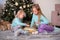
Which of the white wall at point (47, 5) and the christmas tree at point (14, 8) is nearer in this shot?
the christmas tree at point (14, 8)

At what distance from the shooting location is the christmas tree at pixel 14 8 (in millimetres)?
3482

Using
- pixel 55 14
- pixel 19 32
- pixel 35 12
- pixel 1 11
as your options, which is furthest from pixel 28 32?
pixel 1 11

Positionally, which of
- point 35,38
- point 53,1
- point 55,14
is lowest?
point 35,38

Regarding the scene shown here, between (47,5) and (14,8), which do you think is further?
(47,5)

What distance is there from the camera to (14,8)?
3.49m

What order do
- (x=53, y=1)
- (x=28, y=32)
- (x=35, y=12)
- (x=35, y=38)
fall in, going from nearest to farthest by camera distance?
(x=35, y=38)
(x=28, y=32)
(x=35, y=12)
(x=53, y=1)

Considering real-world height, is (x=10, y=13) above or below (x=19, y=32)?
above

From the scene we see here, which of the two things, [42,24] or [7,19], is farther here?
[7,19]

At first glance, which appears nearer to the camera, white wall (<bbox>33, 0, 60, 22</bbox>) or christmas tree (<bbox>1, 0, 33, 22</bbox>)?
christmas tree (<bbox>1, 0, 33, 22</bbox>)

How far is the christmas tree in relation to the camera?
3482 mm

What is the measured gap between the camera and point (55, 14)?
3.33 metres

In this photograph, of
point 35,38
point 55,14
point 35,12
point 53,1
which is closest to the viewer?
point 35,38

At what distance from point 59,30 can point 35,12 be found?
396mm

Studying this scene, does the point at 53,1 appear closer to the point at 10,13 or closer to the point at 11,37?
the point at 10,13
